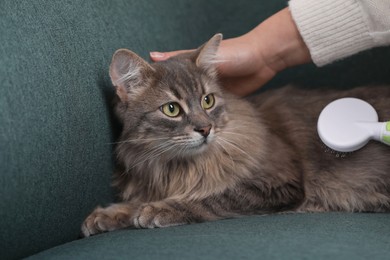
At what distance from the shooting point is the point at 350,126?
5.34 feet

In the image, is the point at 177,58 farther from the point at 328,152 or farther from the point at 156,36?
the point at 328,152

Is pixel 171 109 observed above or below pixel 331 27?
below

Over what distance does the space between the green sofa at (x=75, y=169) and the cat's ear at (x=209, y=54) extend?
0.89 ft

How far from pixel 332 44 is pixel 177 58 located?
1.83 ft

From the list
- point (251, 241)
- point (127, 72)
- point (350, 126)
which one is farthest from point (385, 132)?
point (127, 72)

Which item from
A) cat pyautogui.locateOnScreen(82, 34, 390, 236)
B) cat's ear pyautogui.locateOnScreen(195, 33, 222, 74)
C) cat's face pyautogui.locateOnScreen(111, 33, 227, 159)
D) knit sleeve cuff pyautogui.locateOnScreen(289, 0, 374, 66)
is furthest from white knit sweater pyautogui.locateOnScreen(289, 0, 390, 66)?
cat's face pyautogui.locateOnScreen(111, 33, 227, 159)

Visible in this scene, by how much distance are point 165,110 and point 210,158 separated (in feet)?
0.75

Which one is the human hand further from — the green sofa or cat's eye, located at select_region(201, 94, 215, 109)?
the green sofa

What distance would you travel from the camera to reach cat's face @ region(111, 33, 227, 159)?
155cm

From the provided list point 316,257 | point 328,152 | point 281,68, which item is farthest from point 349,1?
point 316,257

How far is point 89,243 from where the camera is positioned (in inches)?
51.9

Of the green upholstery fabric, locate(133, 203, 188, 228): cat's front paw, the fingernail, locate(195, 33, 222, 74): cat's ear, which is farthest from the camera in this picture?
the fingernail

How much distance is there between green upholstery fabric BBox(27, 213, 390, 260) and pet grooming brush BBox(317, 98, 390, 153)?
0.26 m

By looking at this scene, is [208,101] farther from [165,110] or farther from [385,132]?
[385,132]
